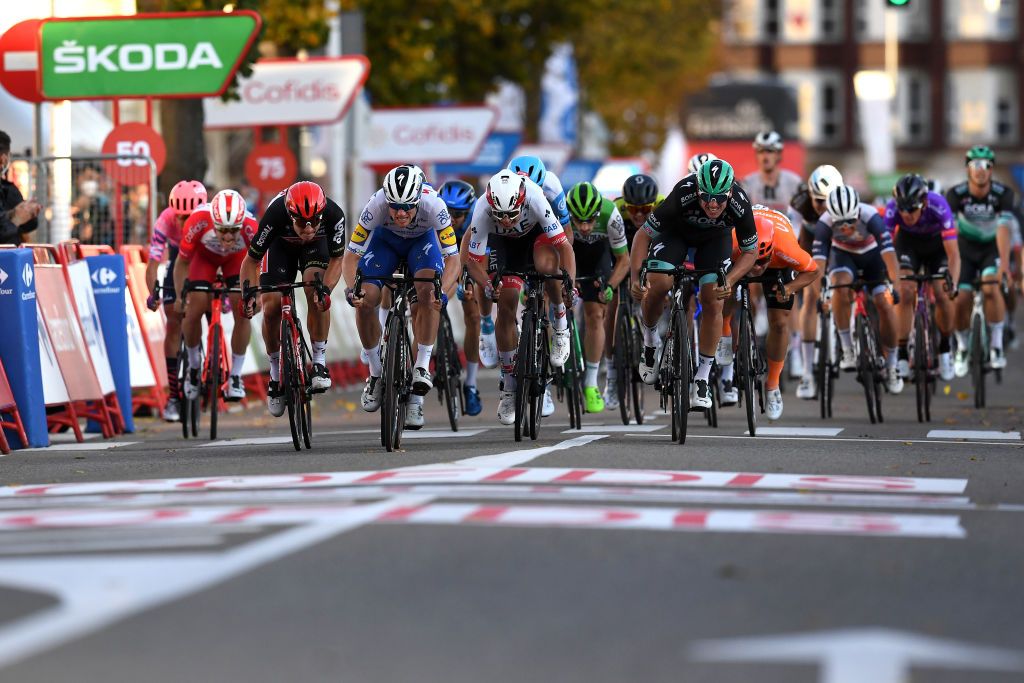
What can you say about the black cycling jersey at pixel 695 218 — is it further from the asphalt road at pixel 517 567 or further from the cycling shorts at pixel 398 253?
the asphalt road at pixel 517 567

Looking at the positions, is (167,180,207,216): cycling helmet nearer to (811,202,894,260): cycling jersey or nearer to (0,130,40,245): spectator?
(0,130,40,245): spectator

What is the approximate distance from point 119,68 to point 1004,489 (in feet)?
42.0

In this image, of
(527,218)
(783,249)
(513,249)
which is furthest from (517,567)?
(783,249)

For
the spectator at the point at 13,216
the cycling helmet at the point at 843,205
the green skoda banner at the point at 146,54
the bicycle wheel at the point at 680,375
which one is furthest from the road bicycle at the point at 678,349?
the green skoda banner at the point at 146,54

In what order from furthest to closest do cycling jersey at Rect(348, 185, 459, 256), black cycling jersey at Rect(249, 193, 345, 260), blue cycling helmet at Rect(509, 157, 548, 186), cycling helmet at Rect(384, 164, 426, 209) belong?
blue cycling helmet at Rect(509, 157, 548, 186) < black cycling jersey at Rect(249, 193, 345, 260) < cycling jersey at Rect(348, 185, 459, 256) < cycling helmet at Rect(384, 164, 426, 209)

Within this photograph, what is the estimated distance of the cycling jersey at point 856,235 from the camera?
17.7 m

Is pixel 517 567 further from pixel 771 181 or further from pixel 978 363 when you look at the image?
pixel 771 181

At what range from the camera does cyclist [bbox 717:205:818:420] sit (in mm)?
15945

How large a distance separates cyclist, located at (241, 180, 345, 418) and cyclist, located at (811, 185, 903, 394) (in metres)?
4.70

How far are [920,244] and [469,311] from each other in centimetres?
A: 436

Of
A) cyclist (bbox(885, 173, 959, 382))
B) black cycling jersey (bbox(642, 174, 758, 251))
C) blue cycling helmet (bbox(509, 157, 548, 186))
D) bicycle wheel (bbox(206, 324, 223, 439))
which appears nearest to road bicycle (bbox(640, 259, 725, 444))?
black cycling jersey (bbox(642, 174, 758, 251))

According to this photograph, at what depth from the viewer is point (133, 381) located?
18812mm

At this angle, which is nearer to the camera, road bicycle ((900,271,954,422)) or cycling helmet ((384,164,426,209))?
cycling helmet ((384,164,426,209))

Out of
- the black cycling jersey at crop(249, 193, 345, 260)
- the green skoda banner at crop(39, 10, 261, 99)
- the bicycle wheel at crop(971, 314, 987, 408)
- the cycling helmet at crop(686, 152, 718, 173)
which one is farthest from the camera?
the green skoda banner at crop(39, 10, 261, 99)
